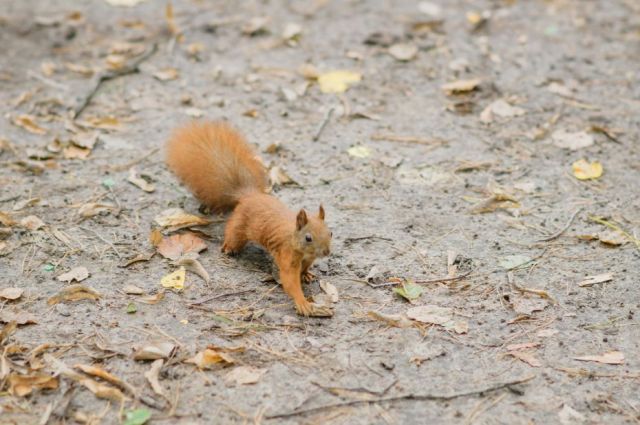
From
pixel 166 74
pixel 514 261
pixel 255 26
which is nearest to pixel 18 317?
pixel 514 261

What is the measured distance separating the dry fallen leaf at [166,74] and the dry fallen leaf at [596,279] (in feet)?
8.62

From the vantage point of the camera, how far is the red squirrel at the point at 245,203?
2617mm

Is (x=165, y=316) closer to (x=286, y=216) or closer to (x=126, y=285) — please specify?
(x=126, y=285)

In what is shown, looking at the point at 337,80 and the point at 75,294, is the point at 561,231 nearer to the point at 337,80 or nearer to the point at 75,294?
the point at 337,80

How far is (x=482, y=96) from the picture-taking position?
4.21 metres

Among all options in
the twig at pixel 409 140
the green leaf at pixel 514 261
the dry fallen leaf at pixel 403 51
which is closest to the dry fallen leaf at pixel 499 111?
the twig at pixel 409 140

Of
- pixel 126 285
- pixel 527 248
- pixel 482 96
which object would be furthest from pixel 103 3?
pixel 527 248

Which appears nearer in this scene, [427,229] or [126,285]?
[126,285]

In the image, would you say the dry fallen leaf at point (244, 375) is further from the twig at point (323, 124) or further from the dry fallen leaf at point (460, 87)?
the dry fallen leaf at point (460, 87)

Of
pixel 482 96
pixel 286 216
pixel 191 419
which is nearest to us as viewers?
pixel 191 419

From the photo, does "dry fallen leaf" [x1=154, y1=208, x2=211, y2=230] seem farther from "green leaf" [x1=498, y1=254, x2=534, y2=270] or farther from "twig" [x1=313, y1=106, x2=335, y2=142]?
"green leaf" [x1=498, y1=254, x2=534, y2=270]

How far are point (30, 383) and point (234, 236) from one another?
968 millimetres

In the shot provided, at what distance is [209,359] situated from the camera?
2352 millimetres

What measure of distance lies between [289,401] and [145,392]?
0.43m
